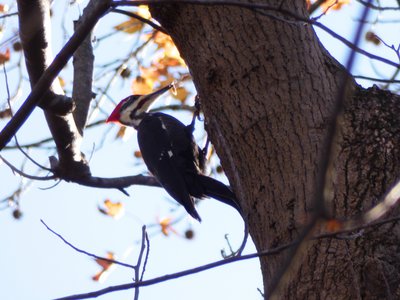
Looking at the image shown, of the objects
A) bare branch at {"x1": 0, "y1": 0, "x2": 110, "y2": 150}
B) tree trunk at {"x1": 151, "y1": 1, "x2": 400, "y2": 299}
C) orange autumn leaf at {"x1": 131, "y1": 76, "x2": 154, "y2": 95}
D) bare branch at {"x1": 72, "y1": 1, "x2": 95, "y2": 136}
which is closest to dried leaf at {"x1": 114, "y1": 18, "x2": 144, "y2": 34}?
orange autumn leaf at {"x1": 131, "y1": 76, "x2": 154, "y2": 95}

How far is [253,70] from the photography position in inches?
115

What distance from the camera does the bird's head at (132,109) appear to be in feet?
18.5

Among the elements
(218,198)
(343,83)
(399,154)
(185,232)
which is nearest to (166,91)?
(185,232)

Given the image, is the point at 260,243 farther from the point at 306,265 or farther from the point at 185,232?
the point at 185,232

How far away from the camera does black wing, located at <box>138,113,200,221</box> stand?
14.5ft

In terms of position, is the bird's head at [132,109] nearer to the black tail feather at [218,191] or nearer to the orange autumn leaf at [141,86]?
the orange autumn leaf at [141,86]

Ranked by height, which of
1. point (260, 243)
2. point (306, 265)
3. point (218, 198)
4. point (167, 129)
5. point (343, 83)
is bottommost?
point (343, 83)

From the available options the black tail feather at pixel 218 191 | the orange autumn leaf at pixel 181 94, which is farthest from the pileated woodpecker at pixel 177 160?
the orange autumn leaf at pixel 181 94

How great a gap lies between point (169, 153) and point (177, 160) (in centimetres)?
9

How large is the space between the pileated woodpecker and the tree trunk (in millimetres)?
1230

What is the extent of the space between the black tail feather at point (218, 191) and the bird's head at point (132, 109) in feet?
4.46

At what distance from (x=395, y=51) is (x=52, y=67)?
1.40m

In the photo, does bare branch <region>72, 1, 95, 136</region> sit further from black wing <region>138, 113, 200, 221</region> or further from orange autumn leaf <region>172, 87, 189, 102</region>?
orange autumn leaf <region>172, 87, 189, 102</region>

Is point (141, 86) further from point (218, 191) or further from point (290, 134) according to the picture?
point (290, 134)
